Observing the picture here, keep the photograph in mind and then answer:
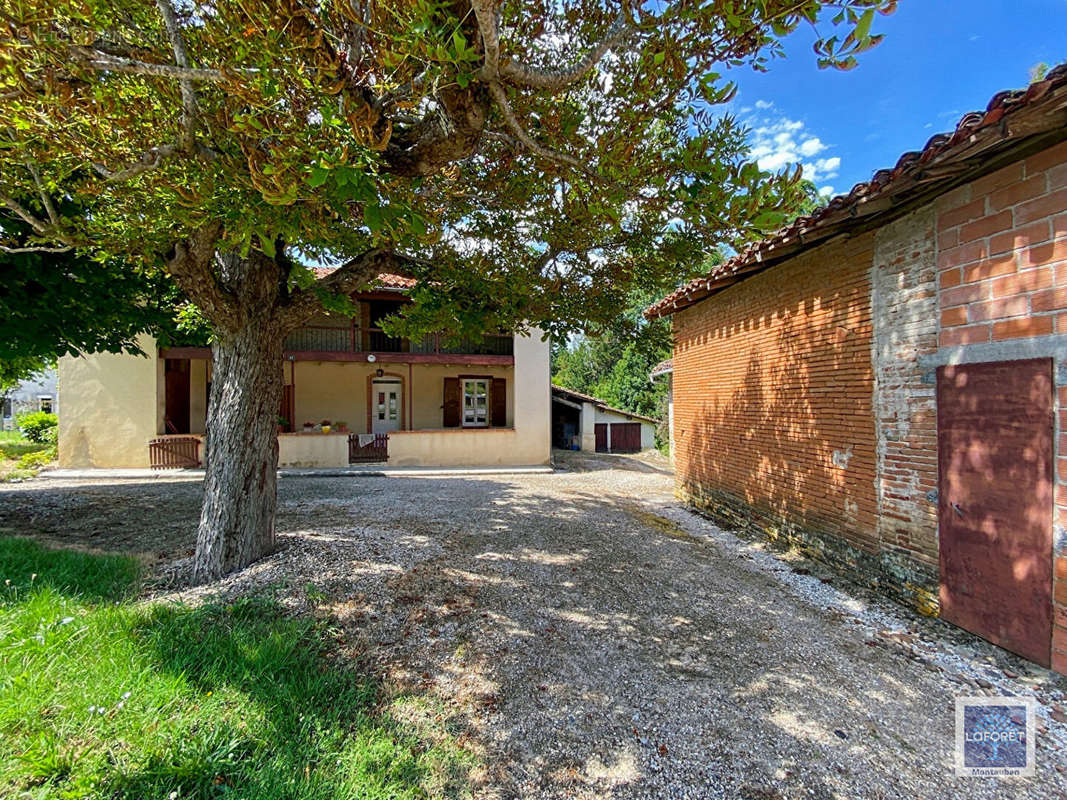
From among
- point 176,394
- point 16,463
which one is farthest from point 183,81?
point 16,463

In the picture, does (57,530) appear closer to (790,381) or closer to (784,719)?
(784,719)

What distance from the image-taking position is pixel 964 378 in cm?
378

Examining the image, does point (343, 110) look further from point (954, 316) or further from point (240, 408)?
point (954, 316)

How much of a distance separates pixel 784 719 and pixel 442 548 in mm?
3858

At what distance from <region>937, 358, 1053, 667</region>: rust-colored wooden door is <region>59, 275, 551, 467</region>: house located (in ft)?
32.2

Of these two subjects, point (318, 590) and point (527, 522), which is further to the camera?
point (527, 522)

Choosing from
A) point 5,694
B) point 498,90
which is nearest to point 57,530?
point 5,694

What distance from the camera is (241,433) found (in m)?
4.56

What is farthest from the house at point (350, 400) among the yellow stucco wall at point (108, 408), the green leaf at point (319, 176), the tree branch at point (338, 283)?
the green leaf at point (319, 176)

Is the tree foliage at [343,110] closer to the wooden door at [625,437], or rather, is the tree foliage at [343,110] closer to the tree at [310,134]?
the tree at [310,134]

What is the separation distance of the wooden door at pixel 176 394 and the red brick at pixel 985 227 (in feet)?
59.7

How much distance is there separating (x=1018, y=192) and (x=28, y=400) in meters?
48.6

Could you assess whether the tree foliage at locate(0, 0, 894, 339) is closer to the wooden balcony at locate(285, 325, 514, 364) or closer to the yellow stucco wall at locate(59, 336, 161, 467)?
the wooden balcony at locate(285, 325, 514, 364)

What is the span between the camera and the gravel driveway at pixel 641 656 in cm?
230
